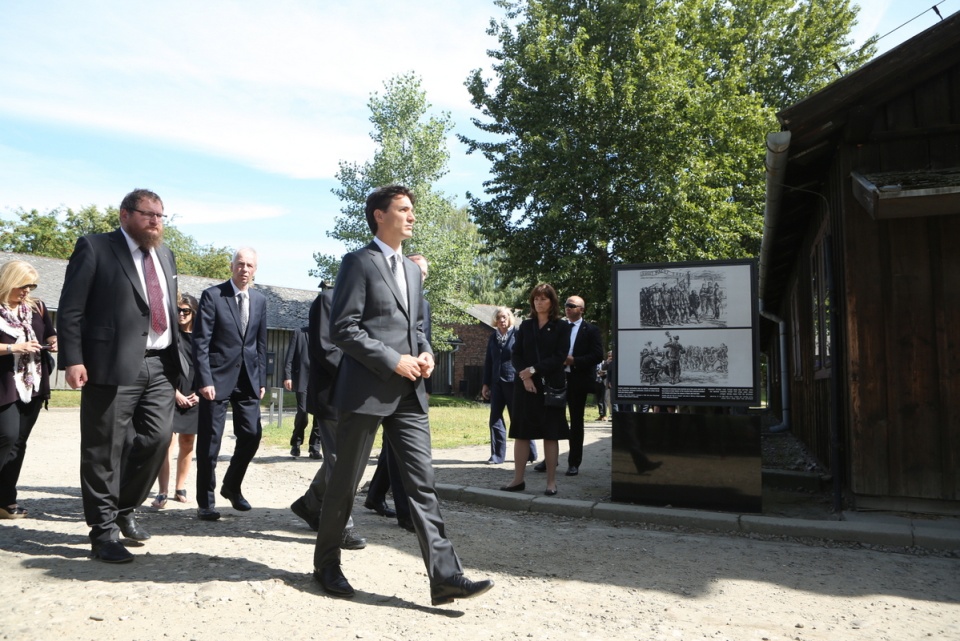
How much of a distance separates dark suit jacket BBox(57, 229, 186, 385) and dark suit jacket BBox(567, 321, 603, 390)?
5219 millimetres

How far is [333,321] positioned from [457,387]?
40.7 meters

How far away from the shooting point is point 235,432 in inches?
239

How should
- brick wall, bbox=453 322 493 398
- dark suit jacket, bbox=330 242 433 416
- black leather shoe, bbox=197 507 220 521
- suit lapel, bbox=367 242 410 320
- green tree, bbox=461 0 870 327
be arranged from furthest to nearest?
1. brick wall, bbox=453 322 493 398
2. green tree, bbox=461 0 870 327
3. black leather shoe, bbox=197 507 220 521
4. suit lapel, bbox=367 242 410 320
5. dark suit jacket, bbox=330 242 433 416

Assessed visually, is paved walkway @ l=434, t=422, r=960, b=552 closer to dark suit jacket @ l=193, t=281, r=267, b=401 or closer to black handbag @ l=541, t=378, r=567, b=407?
A: black handbag @ l=541, t=378, r=567, b=407

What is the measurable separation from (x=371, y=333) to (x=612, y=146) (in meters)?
23.1

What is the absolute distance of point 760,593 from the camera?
4273 mm

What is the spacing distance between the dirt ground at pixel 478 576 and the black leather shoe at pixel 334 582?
6cm

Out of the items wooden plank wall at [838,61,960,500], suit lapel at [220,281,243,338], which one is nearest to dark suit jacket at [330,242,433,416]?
suit lapel at [220,281,243,338]

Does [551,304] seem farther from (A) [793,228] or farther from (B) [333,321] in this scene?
(A) [793,228]

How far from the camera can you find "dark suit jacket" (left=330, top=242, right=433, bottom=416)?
12.4 feet

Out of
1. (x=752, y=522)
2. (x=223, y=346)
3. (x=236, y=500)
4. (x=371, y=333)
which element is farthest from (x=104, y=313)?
(x=752, y=522)

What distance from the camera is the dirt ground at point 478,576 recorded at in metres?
3.47

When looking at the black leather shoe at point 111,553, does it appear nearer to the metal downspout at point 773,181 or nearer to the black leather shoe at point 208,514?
the black leather shoe at point 208,514

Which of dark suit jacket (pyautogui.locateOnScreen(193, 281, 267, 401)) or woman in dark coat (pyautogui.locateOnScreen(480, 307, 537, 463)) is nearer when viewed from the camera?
dark suit jacket (pyautogui.locateOnScreen(193, 281, 267, 401))
